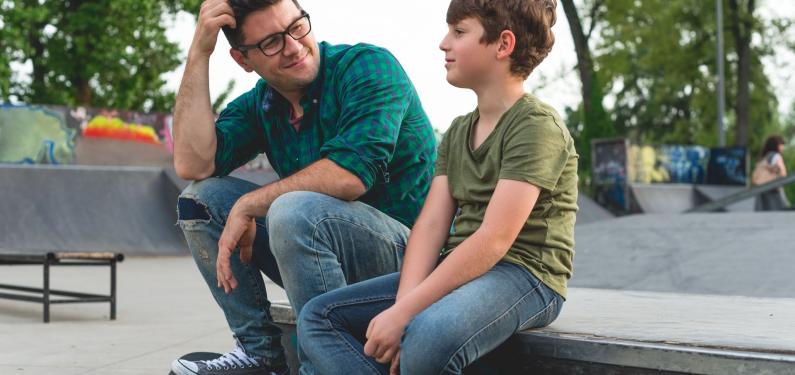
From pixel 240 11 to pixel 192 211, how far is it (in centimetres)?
66

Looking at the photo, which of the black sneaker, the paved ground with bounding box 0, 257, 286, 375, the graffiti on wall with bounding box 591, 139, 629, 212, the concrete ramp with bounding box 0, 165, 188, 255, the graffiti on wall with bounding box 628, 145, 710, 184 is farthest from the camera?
the graffiti on wall with bounding box 628, 145, 710, 184

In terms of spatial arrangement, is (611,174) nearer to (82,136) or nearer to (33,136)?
(82,136)

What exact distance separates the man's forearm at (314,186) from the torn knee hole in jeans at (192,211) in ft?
0.68

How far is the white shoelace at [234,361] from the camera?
10.5 feet

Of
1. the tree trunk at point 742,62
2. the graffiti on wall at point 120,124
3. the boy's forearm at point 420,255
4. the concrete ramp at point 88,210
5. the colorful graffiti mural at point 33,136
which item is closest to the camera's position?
the boy's forearm at point 420,255

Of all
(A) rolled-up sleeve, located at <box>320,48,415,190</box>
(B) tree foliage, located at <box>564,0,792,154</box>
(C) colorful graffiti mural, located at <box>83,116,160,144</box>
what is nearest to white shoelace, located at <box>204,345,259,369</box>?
(A) rolled-up sleeve, located at <box>320,48,415,190</box>

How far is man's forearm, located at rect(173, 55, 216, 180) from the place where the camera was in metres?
3.20

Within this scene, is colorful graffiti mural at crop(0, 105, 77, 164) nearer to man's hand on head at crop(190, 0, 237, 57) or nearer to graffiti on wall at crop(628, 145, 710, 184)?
graffiti on wall at crop(628, 145, 710, 184)

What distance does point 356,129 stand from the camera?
9.77 ft

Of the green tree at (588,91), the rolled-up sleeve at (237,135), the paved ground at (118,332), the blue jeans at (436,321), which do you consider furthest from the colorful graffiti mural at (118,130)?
the blue jeans at (436,321)

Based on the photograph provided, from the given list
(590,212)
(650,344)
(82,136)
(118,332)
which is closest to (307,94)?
(650,344)

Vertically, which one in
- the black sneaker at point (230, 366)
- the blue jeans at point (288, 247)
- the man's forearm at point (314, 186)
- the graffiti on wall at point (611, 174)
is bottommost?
the graffiti on wall at point (611, 174)

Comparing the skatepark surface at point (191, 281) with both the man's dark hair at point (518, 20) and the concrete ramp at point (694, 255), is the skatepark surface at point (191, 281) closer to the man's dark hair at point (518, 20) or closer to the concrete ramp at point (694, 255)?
the concrete ramp at point (694, 255)

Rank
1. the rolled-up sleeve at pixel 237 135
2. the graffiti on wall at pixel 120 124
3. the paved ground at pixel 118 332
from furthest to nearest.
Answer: the graffiti on wall at pixel 120 124 < the paved ground at pixel 118 332 < the rolled-up sleeve at pixel 237 135
